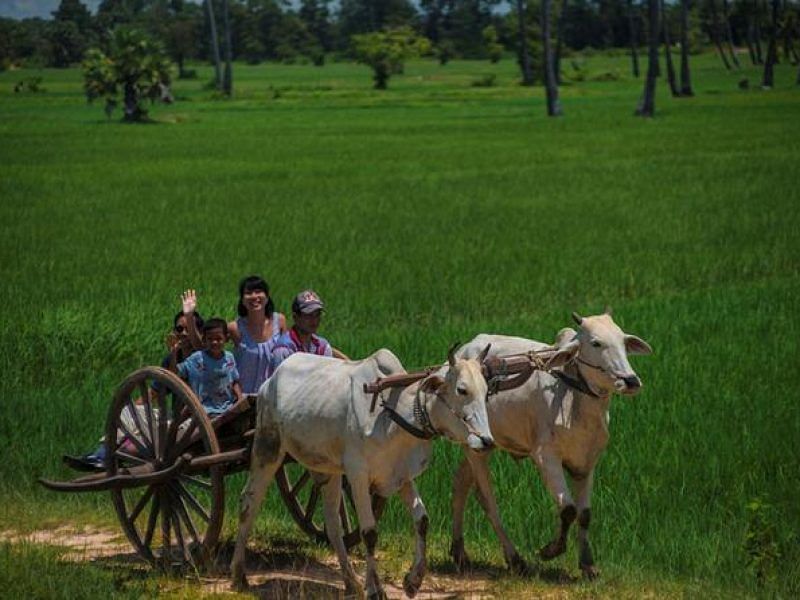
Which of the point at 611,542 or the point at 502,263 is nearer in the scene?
the point at 611,542

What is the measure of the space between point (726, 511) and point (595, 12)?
113841 mm

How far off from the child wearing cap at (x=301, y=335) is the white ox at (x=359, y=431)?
46cm

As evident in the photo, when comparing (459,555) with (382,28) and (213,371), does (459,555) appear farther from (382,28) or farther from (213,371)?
(382,28)

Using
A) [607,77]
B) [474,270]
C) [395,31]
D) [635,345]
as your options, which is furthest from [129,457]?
[395,31]

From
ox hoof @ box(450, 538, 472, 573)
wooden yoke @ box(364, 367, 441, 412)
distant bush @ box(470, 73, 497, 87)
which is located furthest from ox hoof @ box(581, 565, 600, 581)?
distant bush @ box(470, 73, 497, 87)

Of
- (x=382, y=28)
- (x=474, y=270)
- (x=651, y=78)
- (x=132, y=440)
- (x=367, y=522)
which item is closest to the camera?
(x=367, y=522)

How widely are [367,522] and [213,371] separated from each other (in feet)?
4.59

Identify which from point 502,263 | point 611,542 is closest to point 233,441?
point 611,542

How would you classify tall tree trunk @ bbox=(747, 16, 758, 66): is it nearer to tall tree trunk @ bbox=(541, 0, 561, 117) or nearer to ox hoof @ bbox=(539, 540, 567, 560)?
tall tree trunk @ bbox=(541, 0, 561, 117)

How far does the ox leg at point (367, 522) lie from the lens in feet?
20.7

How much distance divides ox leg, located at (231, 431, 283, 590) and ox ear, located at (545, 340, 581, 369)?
1.26 m

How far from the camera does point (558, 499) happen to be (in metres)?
6.61

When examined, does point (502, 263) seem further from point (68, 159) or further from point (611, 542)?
point (68, 159)

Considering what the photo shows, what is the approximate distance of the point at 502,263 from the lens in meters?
18.2
